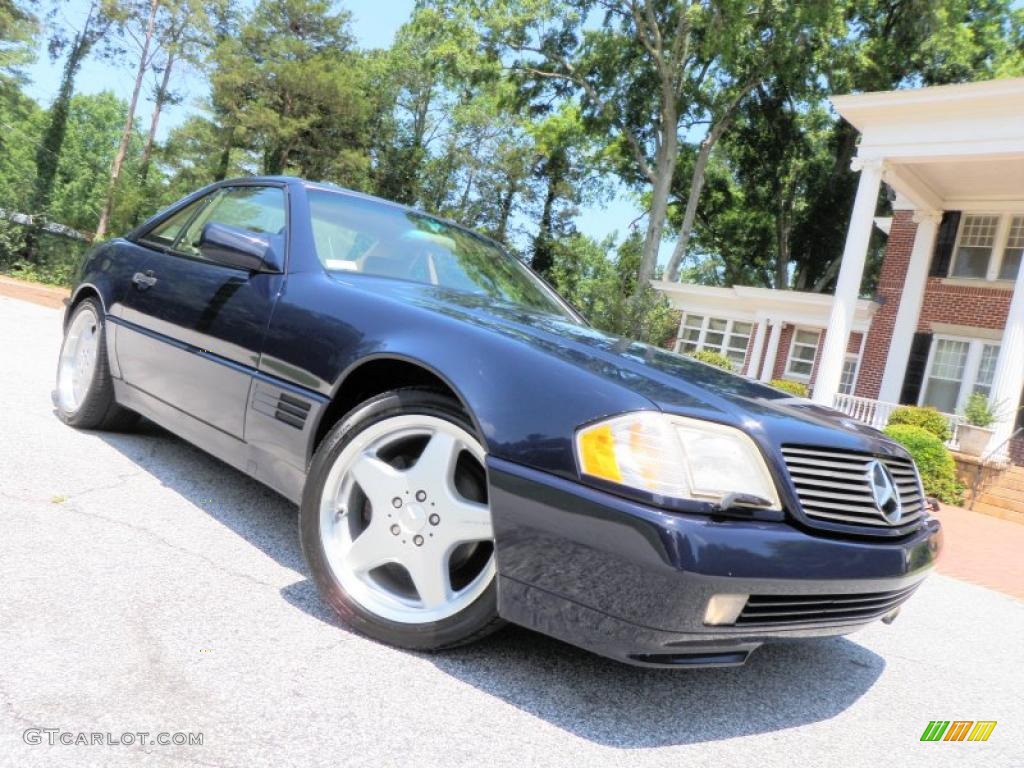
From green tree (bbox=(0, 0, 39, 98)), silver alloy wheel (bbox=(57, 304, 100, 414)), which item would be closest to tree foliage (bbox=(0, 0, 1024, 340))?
green tree (bbox=(0, 0, 39, 98))

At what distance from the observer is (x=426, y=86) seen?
38.6m

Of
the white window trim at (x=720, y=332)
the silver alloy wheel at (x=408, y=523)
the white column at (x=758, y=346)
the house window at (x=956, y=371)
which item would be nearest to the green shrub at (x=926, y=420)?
the house window at (x=956, y=371)

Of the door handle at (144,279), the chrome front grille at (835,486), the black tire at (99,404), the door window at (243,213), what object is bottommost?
the black tire at (99,404)

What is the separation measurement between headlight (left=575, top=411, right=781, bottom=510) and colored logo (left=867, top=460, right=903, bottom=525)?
43 centimetres

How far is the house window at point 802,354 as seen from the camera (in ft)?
A: 70.9

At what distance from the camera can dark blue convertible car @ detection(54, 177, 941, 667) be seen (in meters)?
1.78

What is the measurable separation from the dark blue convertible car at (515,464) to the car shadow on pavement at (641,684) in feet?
0.60

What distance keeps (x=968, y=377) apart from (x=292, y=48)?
98.0 feet

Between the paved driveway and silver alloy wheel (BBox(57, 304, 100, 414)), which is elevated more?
silver alloy wheel (BBox(57, 304, 100, 414))

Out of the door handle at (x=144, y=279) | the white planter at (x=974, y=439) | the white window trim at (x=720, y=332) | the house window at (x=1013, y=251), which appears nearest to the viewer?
the door handle at (x=144, y=279)

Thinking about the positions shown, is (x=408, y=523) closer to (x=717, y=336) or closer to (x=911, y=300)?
(x=911, y=300)

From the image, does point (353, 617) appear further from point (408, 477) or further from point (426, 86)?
point (426, 86)

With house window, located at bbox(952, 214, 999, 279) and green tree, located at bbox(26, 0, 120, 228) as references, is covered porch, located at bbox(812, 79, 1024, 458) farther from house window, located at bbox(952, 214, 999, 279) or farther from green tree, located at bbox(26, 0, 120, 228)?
green tree, located at bbox(26, 0, 120, 228)

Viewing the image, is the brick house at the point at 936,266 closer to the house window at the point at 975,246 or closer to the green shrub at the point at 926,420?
the house window at the point at 975,246
